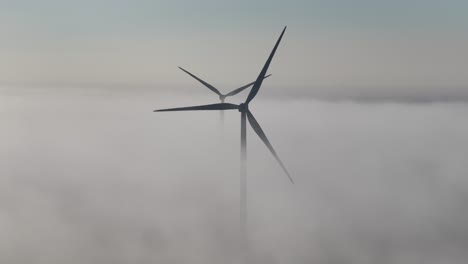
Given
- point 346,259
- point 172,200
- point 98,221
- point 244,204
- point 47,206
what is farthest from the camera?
point 172,200

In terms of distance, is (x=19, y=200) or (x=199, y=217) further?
(x=19, y=200)

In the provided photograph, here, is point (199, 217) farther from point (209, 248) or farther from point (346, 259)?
point (346, 259)

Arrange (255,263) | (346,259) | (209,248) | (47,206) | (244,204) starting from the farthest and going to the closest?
1. (47,206)
2. (346,259)
3. (209,248)
4. (255,263)
5. (244,204)

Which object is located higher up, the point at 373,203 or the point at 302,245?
the point at 302,245

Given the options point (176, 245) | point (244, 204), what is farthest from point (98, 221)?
point (244, 204)

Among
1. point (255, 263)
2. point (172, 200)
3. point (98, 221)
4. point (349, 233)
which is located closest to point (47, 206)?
point (98, 221)

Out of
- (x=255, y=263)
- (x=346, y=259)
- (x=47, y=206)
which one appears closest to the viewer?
(x=255, y=263)

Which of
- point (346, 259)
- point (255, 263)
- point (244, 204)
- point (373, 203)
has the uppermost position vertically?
point (244, 204)

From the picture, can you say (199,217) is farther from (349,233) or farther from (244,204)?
(244,204)

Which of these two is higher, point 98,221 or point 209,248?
point 209,248
